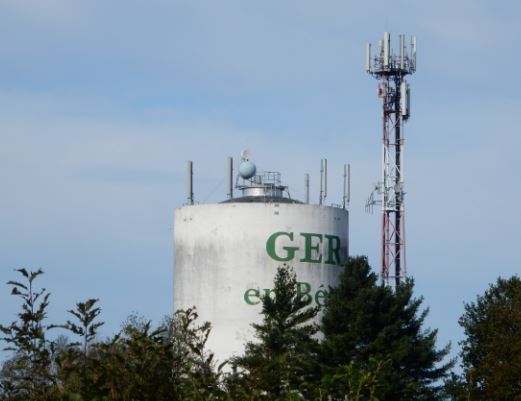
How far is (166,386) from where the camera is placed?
15672 mm

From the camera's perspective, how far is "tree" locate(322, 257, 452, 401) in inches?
2399

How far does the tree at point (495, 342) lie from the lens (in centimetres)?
6175

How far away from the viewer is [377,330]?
63375 mm

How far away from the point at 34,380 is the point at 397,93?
65.0m

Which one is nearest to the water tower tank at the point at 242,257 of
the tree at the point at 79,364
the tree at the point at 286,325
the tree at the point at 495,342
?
the tree at the point at 286,325

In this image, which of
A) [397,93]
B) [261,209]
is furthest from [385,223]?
[261,209]

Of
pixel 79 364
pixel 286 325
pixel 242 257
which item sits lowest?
pixel 79 364

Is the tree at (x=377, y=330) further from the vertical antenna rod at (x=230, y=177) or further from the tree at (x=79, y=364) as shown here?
the tree at (x=79, y=364)

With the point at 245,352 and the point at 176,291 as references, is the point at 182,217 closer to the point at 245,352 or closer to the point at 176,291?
the point at 176,291

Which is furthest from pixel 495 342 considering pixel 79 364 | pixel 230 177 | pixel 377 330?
pixel 79 364

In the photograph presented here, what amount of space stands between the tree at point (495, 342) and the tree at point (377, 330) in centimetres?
212

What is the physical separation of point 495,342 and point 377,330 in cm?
557

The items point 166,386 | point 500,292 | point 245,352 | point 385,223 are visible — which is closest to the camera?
point 166,386

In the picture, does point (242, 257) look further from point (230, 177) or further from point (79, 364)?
point (79, 364)
